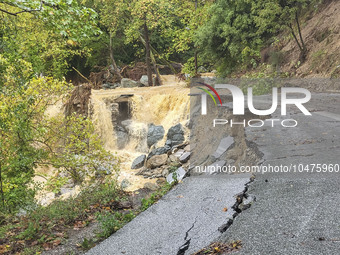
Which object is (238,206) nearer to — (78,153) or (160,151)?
(78,153)

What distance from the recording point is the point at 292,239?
4.14m

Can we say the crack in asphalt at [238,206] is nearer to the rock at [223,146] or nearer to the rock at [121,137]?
the rock at [223,146]

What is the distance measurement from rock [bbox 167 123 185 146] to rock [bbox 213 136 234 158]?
210 inches

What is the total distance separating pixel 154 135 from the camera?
17734 mm

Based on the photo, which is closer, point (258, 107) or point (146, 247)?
point (146, 247)

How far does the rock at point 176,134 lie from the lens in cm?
1572

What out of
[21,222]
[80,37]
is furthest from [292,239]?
[21,222]

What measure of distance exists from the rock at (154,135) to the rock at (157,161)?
10.7ft

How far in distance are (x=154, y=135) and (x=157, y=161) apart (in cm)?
377

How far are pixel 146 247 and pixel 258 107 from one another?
8781 mm

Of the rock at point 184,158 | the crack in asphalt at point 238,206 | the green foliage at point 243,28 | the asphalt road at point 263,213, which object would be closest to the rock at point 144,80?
the green foliage at point 243,28

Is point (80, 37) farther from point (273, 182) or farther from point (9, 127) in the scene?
point (273, 182)

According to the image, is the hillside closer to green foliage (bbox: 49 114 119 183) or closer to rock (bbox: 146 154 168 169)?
rock (bbox: 146 154 168 169)

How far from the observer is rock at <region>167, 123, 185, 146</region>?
15719 millimetres
